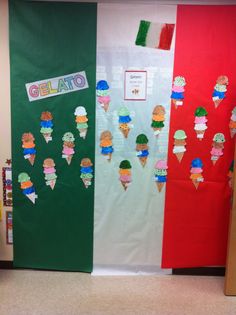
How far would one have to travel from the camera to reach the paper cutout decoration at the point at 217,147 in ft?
8.61

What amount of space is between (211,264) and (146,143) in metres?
1.19

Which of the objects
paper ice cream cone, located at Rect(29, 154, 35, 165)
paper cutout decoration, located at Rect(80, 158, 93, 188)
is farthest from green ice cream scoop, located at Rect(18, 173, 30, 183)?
paper cutout decoration, located at Rect(80, 158, 93, 188)

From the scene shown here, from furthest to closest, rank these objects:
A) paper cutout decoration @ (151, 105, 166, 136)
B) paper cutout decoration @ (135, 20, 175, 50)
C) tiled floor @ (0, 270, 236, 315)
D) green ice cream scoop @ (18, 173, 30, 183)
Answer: green ice cream scoop @ (18, 173, 30, 183)
paper cutout decoration @ (151, 105, 166, 136)
paper cutout decoration @ (135, 20, 175, 50)
tiled floor @ (0, 270, 236, 315)

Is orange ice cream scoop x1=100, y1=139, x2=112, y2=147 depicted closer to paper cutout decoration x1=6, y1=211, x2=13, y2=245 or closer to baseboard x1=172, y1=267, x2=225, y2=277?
paper cutout decoration x1=6, y1=211, x2=13, y2=245

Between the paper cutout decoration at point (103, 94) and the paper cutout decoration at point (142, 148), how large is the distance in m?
0.37

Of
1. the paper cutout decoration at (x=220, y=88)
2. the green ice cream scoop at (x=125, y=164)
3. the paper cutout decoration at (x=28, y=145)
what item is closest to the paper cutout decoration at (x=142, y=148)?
the green ice cream scoop at (x=125, y=164)

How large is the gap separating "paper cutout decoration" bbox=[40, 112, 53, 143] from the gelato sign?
0.15 meters

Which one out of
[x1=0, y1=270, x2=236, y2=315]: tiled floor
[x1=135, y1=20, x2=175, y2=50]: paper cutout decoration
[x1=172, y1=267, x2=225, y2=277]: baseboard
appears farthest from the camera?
[x1=172, y1=267, x2=225, y2=277]: baseboard

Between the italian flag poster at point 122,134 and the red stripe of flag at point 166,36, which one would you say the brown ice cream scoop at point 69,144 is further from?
the red stripe of flag at point 166,36

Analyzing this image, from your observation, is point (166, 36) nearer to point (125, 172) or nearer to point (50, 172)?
point (125, 172)

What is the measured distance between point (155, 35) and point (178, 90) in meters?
0.46

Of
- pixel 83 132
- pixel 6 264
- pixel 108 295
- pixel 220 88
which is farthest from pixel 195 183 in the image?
pixel 6 264

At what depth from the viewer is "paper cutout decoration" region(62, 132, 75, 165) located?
2.65 meters

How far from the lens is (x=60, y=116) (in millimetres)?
2639
